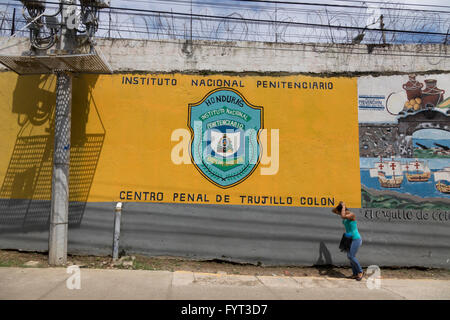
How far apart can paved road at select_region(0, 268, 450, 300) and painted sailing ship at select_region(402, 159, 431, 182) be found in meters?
2.15

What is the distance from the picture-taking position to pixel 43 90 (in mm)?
7285

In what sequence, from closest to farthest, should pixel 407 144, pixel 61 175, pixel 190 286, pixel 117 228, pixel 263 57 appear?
pixel 190 286
pixel 61 175
pixel 117 228
pixel 407 144
pixel 263 57

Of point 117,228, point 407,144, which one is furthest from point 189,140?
point 407,144

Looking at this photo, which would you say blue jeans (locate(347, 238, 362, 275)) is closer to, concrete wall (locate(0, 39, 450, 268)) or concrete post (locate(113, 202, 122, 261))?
concrete wall (locate(0, 39, 450, 268))

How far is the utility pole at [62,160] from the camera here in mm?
6492

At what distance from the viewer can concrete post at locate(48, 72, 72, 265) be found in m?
6.49

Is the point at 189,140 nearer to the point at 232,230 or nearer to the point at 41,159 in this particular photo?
the point at 232,230

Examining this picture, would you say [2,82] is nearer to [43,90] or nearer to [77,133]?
[43,90]

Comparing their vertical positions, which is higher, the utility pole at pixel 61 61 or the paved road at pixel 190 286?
the utility pole at pixel 61 61

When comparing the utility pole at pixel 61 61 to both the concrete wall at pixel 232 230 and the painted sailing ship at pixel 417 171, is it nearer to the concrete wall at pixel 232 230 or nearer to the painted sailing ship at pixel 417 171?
the concrete wall at pixel 232 230

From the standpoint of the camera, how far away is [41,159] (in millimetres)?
7137

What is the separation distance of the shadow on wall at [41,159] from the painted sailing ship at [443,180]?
24.5 ft

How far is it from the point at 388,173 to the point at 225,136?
3.70 metres

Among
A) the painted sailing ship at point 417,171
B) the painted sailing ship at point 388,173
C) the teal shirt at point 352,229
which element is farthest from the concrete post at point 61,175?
the painted sailing ship at point 417,171
